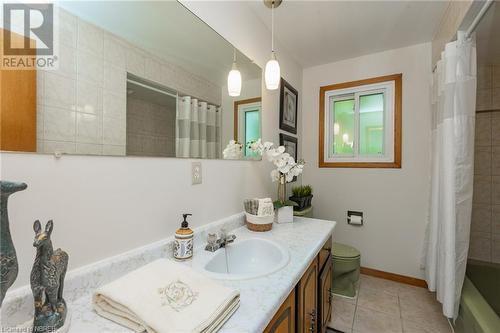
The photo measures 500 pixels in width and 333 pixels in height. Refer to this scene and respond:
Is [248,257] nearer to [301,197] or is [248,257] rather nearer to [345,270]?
[301,197]

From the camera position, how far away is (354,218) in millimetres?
2359

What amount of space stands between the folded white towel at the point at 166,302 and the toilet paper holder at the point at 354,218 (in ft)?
6.83

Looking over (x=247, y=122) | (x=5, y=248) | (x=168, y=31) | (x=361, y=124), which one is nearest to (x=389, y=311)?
(x=361, y=124)

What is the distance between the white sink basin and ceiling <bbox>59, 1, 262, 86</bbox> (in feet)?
3.05

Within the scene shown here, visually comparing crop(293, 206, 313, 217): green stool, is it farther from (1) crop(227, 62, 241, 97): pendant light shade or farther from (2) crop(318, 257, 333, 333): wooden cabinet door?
(1) crop(227, 62, 241, 97): pendant light shade

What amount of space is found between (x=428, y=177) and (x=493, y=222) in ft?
3.04

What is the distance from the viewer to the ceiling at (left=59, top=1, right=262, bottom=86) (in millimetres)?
753

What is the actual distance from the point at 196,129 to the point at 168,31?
45 centimetres

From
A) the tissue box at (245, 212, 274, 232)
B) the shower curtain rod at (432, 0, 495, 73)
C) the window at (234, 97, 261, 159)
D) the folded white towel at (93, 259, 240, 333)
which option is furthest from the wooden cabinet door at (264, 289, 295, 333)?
the shower curtain rod at (432, 0, 495, 73)

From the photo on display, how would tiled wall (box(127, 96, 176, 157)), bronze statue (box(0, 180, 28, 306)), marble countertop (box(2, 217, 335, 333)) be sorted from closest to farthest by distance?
bronze statue (box(0, 180, 28, 306)), marble countertop (box(2, 217, 335, 333)), tiled wall (box(127, 96, 176, 157))

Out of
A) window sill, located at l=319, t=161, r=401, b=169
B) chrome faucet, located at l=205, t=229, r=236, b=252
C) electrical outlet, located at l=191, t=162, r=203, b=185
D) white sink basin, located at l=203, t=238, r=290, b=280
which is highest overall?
window sill, located at l=319, t=161, r=401, b=169

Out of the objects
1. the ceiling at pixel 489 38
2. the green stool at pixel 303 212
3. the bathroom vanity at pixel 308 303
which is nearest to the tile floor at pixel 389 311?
the bathroom vanity at pixel 308 303

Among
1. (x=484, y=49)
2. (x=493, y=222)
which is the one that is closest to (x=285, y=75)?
(x=484, y=49)

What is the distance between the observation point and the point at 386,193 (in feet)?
7.34
